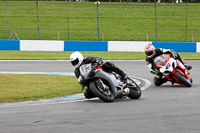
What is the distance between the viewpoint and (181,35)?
40125 millimetres

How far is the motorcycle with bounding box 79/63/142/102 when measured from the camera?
9641 mm

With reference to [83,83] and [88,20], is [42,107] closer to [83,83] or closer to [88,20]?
[83,83]

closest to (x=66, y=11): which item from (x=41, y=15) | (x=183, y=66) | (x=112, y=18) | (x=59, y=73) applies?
(x=41, y=15)

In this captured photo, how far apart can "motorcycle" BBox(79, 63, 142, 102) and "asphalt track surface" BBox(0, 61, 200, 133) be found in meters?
0.17

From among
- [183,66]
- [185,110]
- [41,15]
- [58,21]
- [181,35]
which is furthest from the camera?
[41,15]

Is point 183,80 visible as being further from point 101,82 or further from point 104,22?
point 104,22

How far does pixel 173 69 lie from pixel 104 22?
3125cm

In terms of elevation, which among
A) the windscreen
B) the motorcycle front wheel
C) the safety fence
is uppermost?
the windscreen

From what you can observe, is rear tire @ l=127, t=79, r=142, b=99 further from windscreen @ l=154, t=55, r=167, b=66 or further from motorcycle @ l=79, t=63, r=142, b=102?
windscreen @ l=154, t=55, r=167, b=66

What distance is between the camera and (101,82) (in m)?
9.67

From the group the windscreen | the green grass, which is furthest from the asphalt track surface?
the green grass

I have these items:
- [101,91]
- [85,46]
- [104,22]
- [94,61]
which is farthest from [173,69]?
[104,22]

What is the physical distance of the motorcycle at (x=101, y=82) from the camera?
9641mm

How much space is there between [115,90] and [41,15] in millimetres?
37468
